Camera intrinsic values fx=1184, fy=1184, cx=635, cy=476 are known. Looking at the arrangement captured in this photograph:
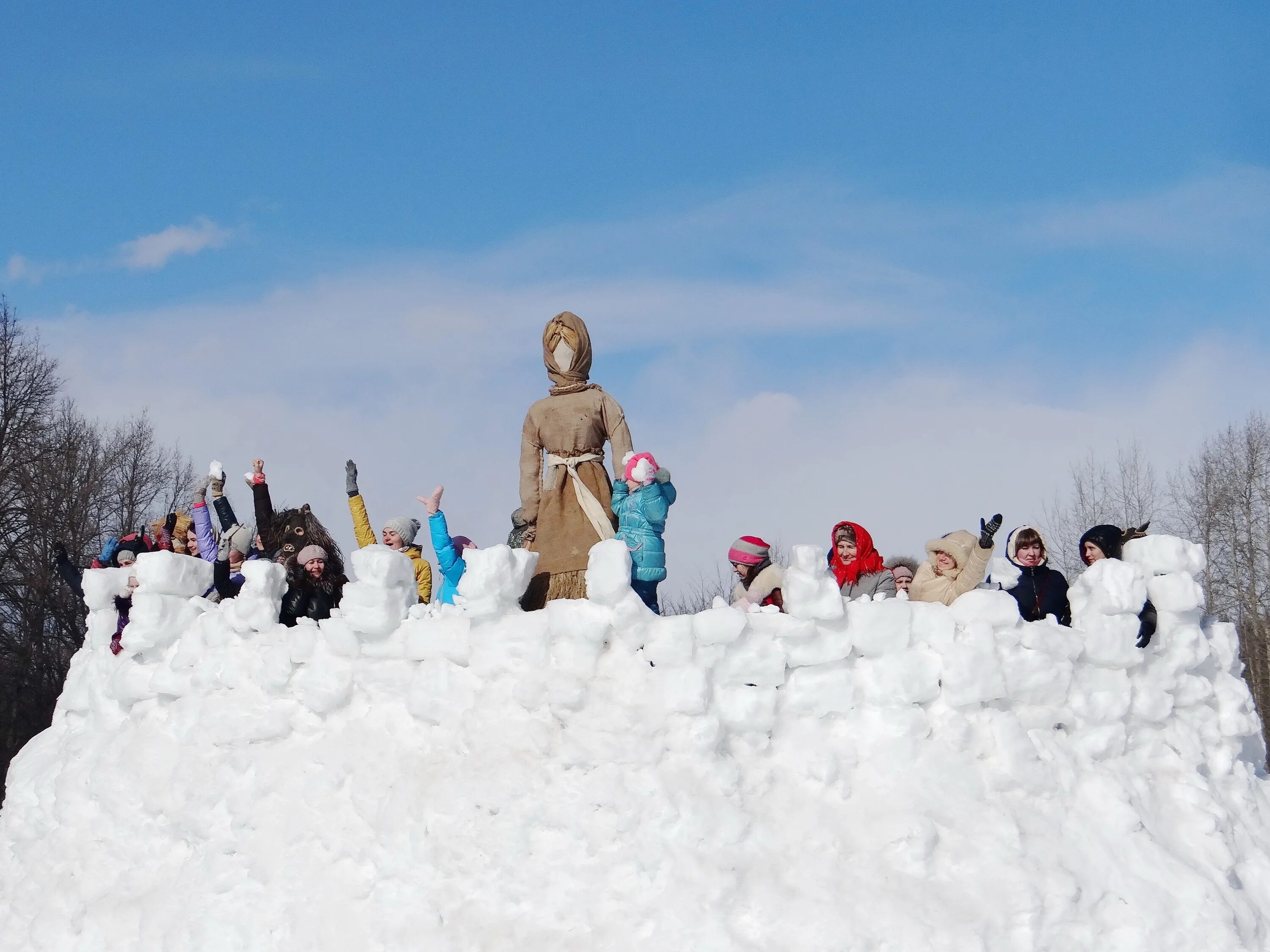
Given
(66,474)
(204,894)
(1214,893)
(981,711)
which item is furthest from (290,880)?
(66,474)

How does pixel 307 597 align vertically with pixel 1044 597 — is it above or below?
above

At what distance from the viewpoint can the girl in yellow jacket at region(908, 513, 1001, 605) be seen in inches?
241

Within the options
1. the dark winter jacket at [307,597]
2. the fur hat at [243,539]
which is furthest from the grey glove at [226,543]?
the dark winter jacket at [307,597]

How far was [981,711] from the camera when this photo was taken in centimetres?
513

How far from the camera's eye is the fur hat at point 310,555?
6.31 meters

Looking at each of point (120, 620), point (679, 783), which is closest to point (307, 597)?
point (120, 620)

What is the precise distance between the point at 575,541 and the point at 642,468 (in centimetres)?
85

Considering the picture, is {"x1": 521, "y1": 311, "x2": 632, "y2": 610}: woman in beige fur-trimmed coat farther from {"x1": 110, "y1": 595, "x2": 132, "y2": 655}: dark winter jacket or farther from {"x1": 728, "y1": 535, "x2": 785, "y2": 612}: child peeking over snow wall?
{"x1": 110, "y1": 595, "x2": 132, "y2": 655}: dark winter jacket

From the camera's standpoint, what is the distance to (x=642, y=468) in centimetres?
666

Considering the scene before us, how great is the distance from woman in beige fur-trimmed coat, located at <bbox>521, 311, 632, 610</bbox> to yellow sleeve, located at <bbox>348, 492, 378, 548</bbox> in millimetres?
1081

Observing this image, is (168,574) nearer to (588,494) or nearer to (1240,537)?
(588,494)

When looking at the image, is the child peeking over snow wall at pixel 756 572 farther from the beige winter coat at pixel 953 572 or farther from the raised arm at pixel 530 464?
the raised arm at pixel 530 464

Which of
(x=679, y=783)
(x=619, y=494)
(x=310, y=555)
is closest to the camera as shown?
(x=679, y=783)

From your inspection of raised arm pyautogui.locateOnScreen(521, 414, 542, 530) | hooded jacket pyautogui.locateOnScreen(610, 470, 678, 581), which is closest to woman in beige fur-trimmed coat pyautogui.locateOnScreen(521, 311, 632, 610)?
raised arm pyautogui.locateOnScreen(521, 414, 542, 530)
